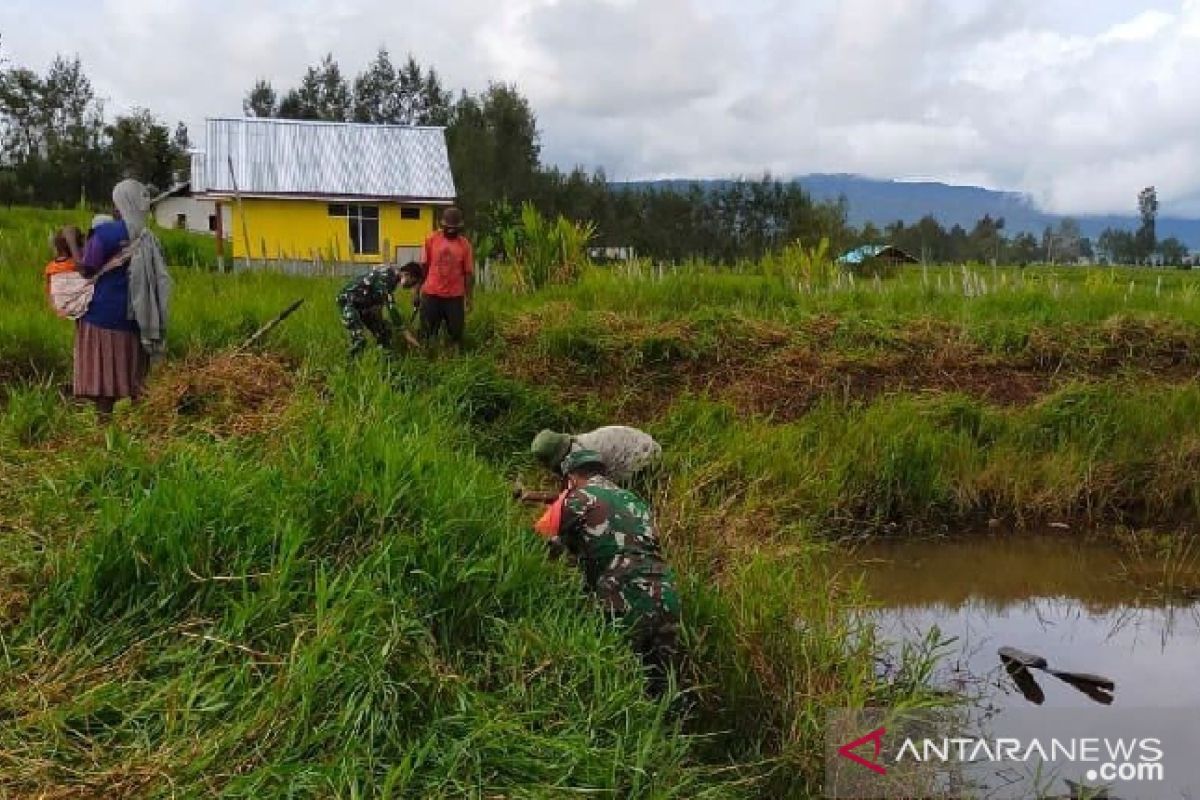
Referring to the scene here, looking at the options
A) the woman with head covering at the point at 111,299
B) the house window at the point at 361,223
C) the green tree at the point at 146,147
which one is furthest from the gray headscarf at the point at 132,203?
the green tree at the point at 146,147

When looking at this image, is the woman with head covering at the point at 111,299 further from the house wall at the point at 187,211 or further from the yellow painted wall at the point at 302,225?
the house wall at the point at 187,211

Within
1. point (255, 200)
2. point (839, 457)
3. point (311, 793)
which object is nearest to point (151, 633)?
point (311, 793)

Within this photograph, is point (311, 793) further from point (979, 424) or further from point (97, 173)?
point (97, 173)

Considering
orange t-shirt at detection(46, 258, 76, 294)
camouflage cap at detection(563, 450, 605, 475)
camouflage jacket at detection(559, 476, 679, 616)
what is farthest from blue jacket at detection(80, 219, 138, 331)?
camouflage jacket at detection(559, 476, 679, 616)

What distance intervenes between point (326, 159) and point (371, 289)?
16.6m

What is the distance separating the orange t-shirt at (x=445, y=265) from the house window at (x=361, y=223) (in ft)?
48.5

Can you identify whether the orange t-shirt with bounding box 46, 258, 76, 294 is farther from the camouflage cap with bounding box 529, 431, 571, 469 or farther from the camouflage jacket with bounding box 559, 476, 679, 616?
the camouflage jacket with bounding box 559, 476, 679, 616

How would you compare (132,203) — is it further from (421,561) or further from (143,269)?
(421,561)

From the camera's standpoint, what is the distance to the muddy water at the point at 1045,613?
15.7ft

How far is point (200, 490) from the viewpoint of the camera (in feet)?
11.7

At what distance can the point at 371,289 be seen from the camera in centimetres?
741

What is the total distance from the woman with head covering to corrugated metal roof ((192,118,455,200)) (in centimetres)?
1604

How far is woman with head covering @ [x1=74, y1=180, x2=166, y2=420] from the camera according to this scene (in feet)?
18.9

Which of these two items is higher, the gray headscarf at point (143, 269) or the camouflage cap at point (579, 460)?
the gray headscarf at point (143, 269)
